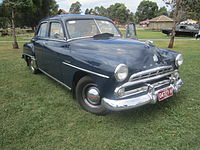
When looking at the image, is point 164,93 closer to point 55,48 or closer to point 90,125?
point 90,125

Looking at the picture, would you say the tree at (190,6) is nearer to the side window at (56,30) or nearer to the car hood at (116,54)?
the car hood at (116,54)

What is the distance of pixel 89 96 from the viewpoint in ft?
9.20

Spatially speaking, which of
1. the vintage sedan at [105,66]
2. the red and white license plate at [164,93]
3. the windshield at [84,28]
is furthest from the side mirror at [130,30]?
the red and white license plate at [164,93]

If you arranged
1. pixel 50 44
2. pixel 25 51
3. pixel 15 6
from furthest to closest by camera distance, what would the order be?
1. pixel 15 6
2. pixel 25 51
3. pixel 50 44

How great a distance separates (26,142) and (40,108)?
3.13 feet

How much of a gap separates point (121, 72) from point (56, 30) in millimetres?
2129

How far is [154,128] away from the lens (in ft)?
8.16

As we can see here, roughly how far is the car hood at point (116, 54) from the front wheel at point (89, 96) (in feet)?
1.27

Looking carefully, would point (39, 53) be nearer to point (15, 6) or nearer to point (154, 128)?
point (154, 128)

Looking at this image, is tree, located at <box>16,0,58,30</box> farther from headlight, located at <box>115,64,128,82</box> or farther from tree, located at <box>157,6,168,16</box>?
tree, located at <box>157,6,168,16</box>

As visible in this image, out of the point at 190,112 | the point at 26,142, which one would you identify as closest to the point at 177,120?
the point at 190,112

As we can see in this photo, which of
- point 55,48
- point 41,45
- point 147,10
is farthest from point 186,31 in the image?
point 147,10

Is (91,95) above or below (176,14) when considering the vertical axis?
below

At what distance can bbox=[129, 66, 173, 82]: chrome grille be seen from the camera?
2.45 metres
